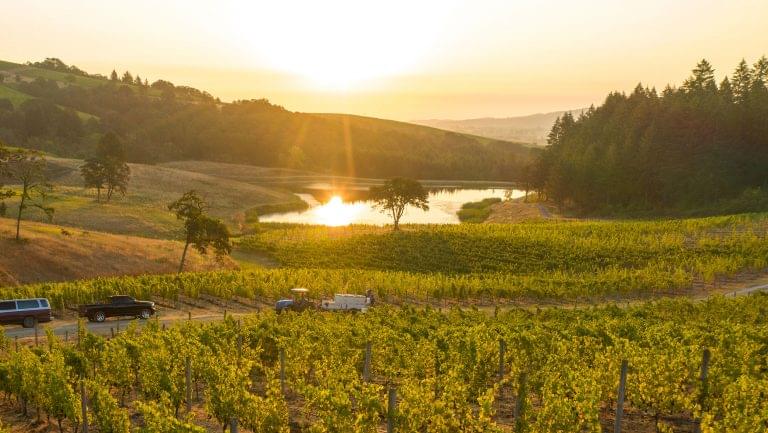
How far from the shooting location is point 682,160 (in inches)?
4343

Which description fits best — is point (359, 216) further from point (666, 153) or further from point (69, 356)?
point (69, 356)

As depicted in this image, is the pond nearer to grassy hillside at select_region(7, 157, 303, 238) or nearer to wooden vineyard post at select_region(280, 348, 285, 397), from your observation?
grassy hillside at select_region(7, 157, 303, 238)

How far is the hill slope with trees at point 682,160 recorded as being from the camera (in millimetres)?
102844

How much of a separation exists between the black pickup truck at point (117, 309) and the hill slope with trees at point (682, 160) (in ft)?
300

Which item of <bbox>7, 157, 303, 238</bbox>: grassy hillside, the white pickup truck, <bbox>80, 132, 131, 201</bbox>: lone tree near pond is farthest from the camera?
<bbox>80, 132, 131, 201</bbox>: lone tree near pond

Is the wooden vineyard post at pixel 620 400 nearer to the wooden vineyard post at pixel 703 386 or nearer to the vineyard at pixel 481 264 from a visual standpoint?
the wooden vineyard post at pixel 703 386

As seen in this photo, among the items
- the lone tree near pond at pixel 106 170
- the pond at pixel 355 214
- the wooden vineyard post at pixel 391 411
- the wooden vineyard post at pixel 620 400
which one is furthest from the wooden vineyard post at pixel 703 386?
the lone tree near pond at pixel 106 170

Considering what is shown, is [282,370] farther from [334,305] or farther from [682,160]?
[682,160]

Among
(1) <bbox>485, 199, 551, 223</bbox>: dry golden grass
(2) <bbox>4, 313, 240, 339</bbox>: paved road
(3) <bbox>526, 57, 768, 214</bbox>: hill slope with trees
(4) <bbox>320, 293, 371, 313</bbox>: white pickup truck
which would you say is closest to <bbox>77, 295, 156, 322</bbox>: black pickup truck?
(2) <bbox>4, 313, 240, 339</bbox>: paved road

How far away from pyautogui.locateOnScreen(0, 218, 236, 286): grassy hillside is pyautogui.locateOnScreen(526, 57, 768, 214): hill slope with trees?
81.0 meters

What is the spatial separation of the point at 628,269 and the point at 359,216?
72.2m

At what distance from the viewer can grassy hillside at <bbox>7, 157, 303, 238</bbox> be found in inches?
3083

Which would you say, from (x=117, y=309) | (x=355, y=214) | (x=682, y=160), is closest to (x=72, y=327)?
(x=117, y=309)

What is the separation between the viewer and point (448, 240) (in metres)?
74.7
